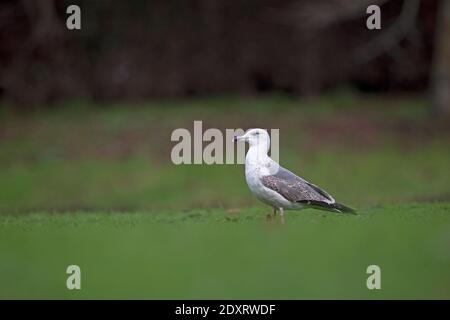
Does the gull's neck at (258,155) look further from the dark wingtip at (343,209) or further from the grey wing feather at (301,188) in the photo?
the dark wingtip at (343,209)

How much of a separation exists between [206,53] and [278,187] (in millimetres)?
14346

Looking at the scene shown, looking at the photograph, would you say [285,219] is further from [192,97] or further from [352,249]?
[192,97]

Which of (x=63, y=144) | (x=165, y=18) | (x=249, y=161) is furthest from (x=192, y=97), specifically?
(x=249, y=161)

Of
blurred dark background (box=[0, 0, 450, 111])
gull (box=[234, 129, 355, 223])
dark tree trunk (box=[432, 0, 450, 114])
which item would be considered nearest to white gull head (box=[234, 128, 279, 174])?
gull (box=[234, 129, 355, 223])

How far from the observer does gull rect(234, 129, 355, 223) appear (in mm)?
7594

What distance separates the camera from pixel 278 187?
7.56 m

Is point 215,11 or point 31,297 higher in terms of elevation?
point 215,11

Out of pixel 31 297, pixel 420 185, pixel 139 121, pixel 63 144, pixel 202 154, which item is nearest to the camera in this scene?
pixel 31 297

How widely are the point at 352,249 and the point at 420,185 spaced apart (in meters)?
7.18

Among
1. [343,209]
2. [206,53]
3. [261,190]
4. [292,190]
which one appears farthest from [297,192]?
[206,53]

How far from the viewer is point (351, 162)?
52.1ft

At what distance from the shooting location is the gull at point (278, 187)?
7.59 meters

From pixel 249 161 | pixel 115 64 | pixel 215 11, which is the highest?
pixel 215 11

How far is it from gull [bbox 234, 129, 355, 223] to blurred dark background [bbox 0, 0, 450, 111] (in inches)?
521
